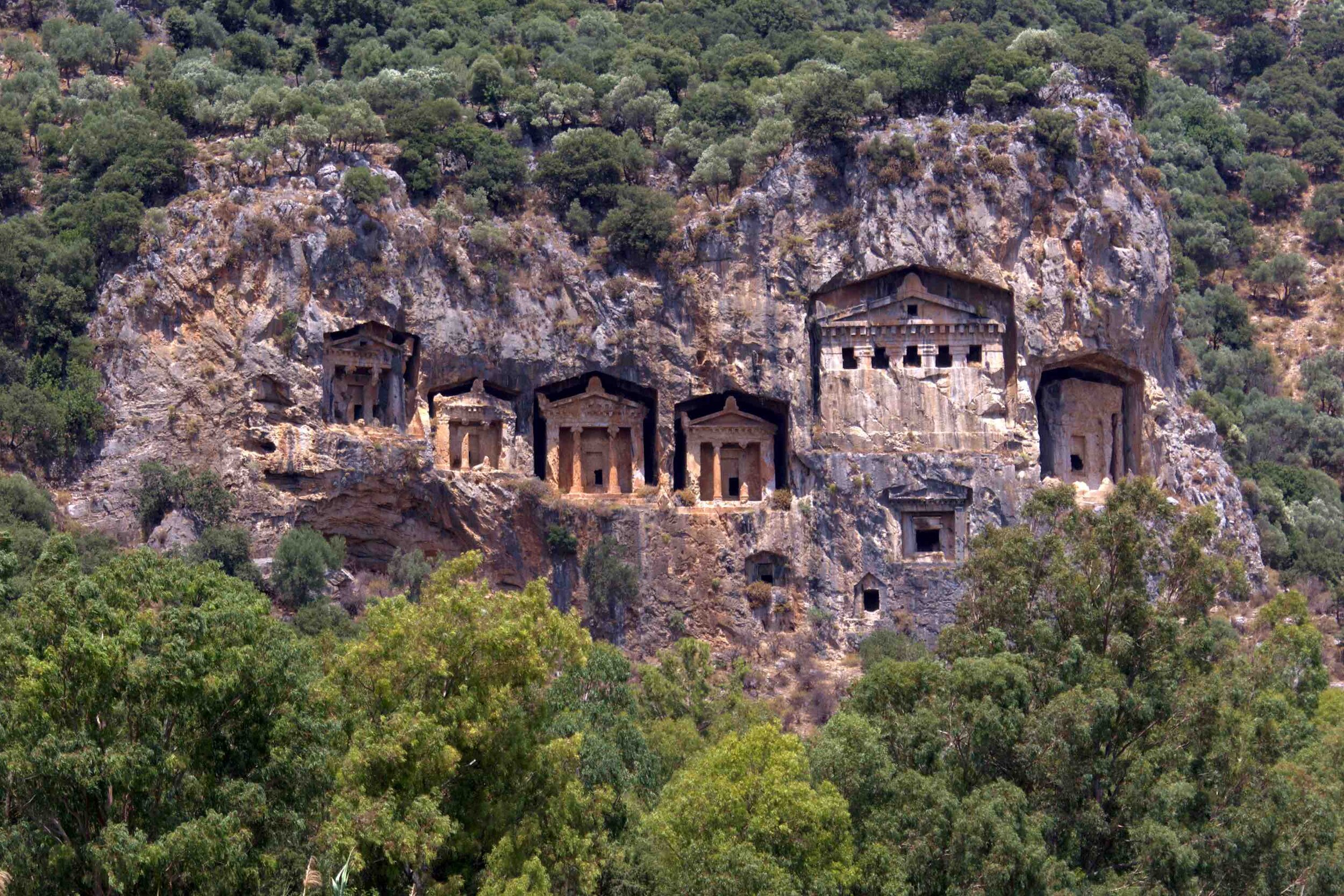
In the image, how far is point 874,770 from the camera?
3644cm

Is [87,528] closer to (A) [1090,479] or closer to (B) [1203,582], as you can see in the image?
(A) [1090,479]

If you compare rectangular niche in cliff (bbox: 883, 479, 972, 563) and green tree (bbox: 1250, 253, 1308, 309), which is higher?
green tree (bbox: 1250, 253, 1308, 309)

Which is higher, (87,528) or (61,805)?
(87,528)

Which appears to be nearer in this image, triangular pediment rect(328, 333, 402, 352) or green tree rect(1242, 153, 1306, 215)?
triangular pediment rect(328, 333, 402, 352)

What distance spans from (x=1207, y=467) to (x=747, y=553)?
15.9 m

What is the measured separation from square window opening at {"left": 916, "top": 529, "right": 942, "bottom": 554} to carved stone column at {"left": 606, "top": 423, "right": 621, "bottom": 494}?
9.67 m

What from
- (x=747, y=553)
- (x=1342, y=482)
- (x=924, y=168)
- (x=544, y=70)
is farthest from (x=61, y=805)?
(x=1342, y=482)

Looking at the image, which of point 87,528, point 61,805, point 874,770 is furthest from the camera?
point 87,528

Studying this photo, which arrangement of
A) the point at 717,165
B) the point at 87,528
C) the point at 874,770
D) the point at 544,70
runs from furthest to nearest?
the point at 544,70
the point at 717,165
the point at 87,528
the point at 874,770

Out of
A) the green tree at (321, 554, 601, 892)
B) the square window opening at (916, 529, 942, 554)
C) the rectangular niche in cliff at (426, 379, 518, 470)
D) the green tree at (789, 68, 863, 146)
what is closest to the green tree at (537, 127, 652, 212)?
the green tree at (789, 68, 863, 146)

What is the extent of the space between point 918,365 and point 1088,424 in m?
6.10

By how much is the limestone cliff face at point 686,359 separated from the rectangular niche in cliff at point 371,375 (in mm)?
570

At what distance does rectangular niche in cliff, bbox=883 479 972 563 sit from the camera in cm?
6347

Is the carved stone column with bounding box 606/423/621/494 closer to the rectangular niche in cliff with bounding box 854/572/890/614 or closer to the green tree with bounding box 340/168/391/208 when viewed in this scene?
the rectangular niche in cliff with bounding box 854/572/890/614
